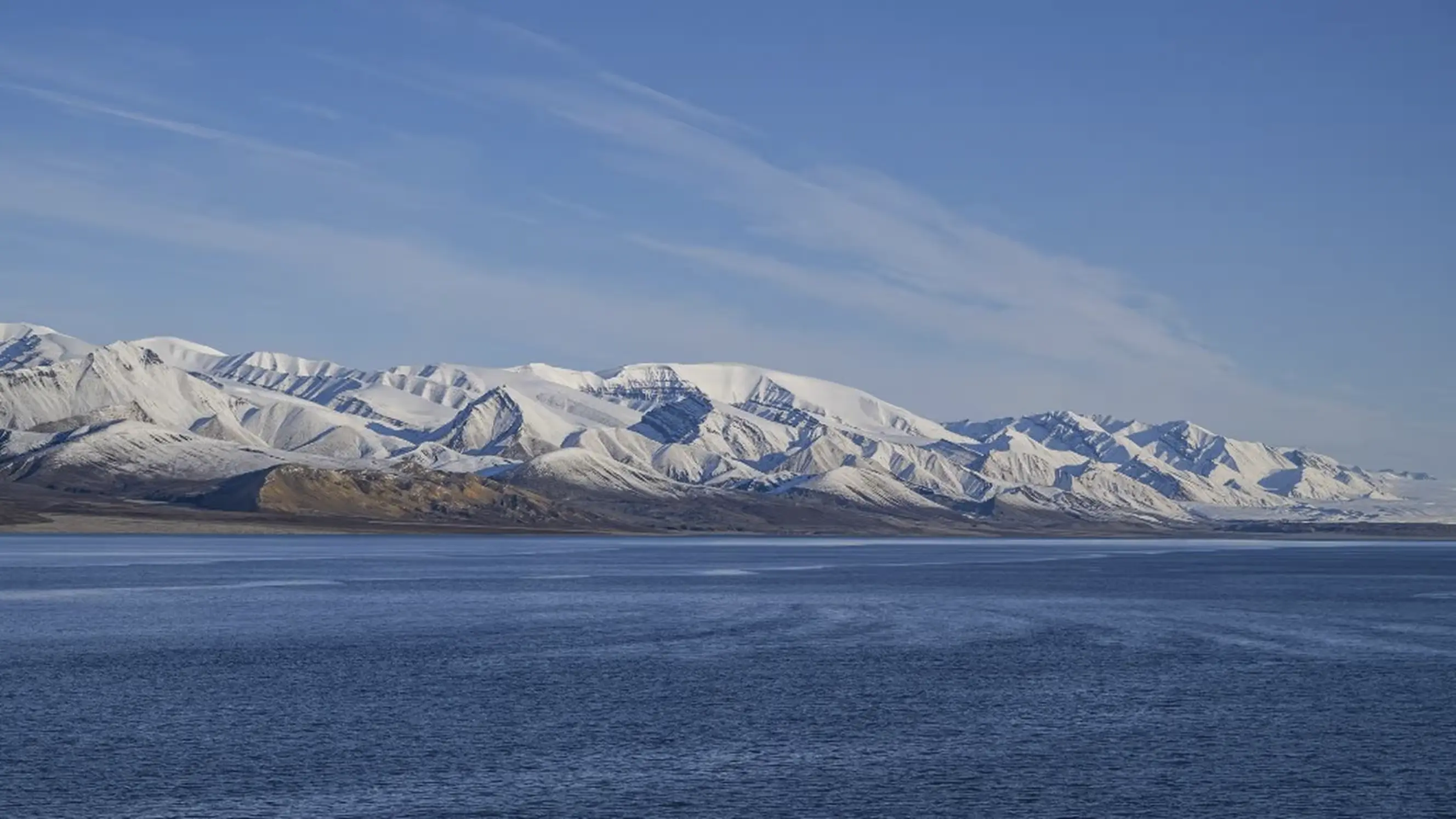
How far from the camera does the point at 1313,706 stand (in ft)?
164

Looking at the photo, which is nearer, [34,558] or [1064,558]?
[34,558]

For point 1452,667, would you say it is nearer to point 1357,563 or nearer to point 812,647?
point 812,647

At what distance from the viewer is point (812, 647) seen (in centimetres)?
6675

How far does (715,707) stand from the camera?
1937 inches

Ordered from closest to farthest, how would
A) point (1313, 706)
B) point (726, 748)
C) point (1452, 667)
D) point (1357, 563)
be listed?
point (726, 748), point (1313, 706), point (1452, 667), point (1357, 563)

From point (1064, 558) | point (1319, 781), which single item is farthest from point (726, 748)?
point (1064, 558)

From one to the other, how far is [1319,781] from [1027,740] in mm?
7730

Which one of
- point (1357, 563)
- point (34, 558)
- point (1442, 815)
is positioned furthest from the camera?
point (1357, 563)

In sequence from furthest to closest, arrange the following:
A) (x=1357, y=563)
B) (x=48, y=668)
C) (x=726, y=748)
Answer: (x=1357, y=563) → (x=48, y=668) → (x=726, y=748)

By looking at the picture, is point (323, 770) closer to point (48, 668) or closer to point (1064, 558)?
point (48, 668)

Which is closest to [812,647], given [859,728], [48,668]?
[859,728]

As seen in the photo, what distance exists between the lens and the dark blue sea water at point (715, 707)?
120 feet

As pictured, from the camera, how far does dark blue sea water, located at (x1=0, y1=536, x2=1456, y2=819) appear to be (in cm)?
3656

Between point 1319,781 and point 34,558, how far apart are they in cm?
13125
